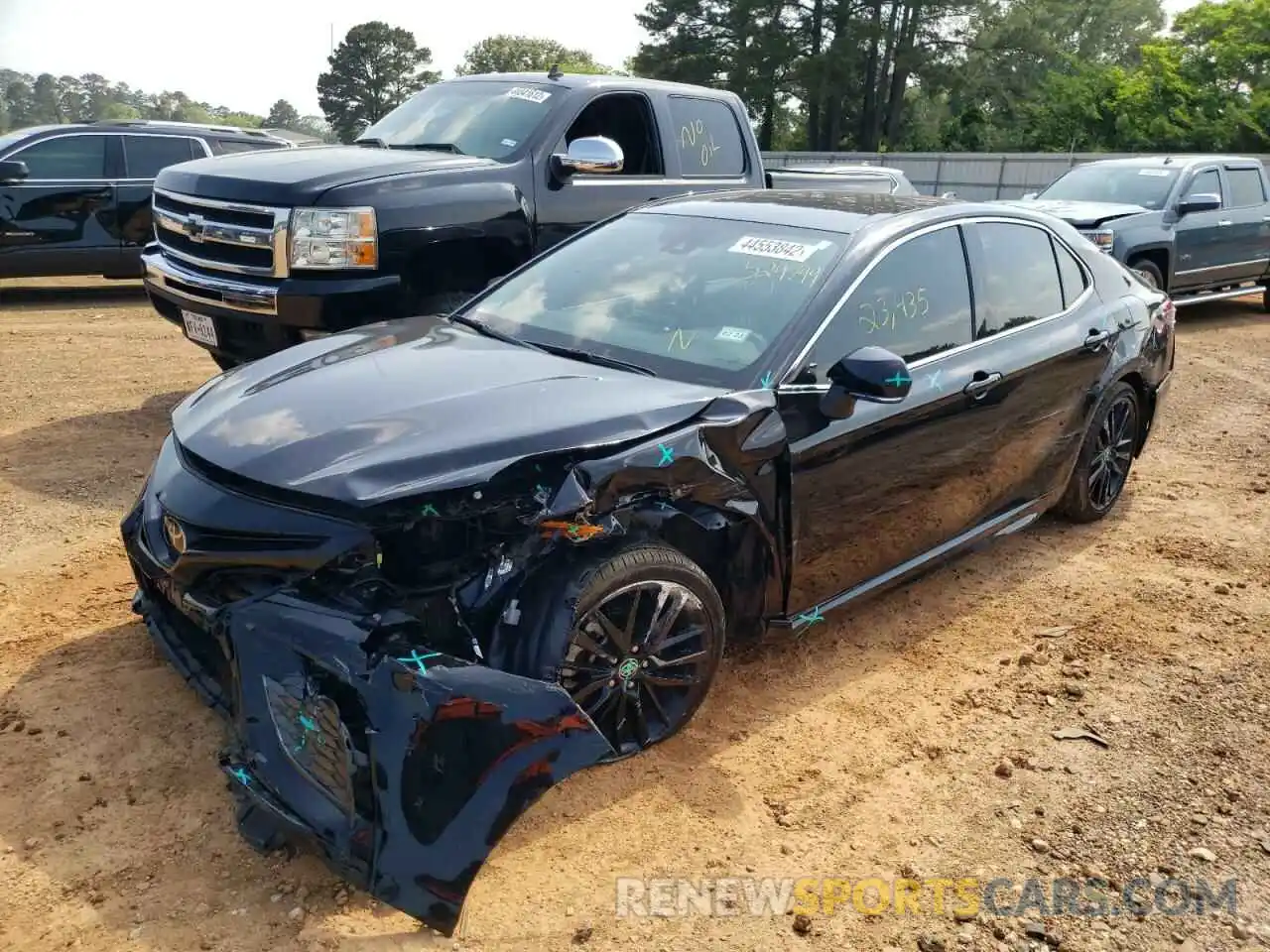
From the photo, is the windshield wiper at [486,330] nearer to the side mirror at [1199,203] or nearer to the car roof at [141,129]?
the car roof at [141,129]

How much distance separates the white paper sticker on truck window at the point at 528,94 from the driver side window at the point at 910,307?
321cm

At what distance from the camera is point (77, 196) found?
1030cm

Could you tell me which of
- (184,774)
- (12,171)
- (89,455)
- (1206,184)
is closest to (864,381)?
(184,774)

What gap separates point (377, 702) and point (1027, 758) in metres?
2.12

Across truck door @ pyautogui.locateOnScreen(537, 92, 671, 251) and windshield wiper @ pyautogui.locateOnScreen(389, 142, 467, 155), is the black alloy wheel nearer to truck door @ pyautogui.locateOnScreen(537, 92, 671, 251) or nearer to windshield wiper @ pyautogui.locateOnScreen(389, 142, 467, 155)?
truck door @ pyautogui.locateOnScreen(537, 92, 671, 251)

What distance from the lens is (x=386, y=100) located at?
8556 cm

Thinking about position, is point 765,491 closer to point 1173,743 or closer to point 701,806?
point 701,806

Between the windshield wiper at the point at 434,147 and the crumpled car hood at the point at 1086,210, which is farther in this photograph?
the crumpled car hood at the point at 1086,210

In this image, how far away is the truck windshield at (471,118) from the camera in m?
6.39

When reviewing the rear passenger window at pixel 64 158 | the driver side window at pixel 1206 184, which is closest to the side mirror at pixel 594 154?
the rear passenger window at pixel 64 158

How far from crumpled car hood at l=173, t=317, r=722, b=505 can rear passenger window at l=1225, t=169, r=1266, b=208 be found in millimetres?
11185

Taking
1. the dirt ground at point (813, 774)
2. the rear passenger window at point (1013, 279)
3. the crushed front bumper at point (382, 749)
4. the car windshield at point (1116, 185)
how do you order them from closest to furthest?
the crushed front bumper at point (382, 749) < the dirt ground at point (813, 774) < the rear passenger window at point (1013, 279) < the car windshield at point (1116, 185)

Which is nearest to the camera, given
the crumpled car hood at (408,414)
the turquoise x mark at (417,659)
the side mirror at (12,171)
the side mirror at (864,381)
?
the turquoise x mark at (417,659)

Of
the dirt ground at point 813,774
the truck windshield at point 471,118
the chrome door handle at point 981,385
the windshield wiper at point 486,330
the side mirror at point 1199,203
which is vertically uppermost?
the truck windshield at point 471,118
